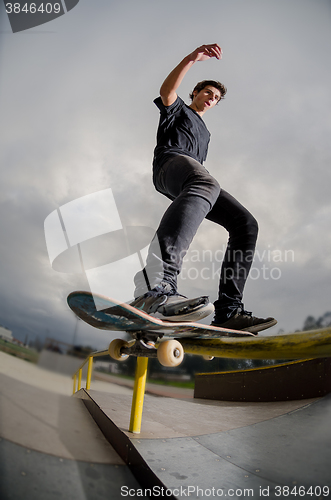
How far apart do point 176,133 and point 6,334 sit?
178 centimetres

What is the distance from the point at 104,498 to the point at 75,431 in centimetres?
53

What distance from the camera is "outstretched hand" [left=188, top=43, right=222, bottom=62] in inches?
46.3

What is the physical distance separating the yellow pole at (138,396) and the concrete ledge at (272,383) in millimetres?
1182

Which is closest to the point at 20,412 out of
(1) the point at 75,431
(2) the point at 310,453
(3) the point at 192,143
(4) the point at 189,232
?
(1) the point at 75,431

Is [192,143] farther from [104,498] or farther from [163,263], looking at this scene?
[104,498]

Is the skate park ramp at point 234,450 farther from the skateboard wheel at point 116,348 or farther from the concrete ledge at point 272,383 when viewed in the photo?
the skateboard wheel at point 116,348

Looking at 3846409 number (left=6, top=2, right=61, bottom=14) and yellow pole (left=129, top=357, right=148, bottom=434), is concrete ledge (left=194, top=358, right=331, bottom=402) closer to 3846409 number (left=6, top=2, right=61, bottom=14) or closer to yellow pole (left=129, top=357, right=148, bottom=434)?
yellow pole (left=129, top=357, right=148, bottom=434)

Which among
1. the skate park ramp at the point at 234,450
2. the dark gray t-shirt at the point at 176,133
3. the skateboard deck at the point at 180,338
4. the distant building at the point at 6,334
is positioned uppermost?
the dark gray t-shirt at the point at 176,133

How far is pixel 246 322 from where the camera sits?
1230mm

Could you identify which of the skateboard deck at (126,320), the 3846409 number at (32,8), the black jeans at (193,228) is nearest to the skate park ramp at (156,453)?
the skateboard deck at (126,320)

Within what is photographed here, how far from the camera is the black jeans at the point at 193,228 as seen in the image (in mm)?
1069

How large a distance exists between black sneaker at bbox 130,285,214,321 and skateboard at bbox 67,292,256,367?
29 millimetres

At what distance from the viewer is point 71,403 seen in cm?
180

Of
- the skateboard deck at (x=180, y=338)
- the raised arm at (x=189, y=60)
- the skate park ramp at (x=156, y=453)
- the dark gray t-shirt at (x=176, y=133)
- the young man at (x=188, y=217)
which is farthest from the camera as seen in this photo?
the dark gray t-shirt at (x=176, y=133)
